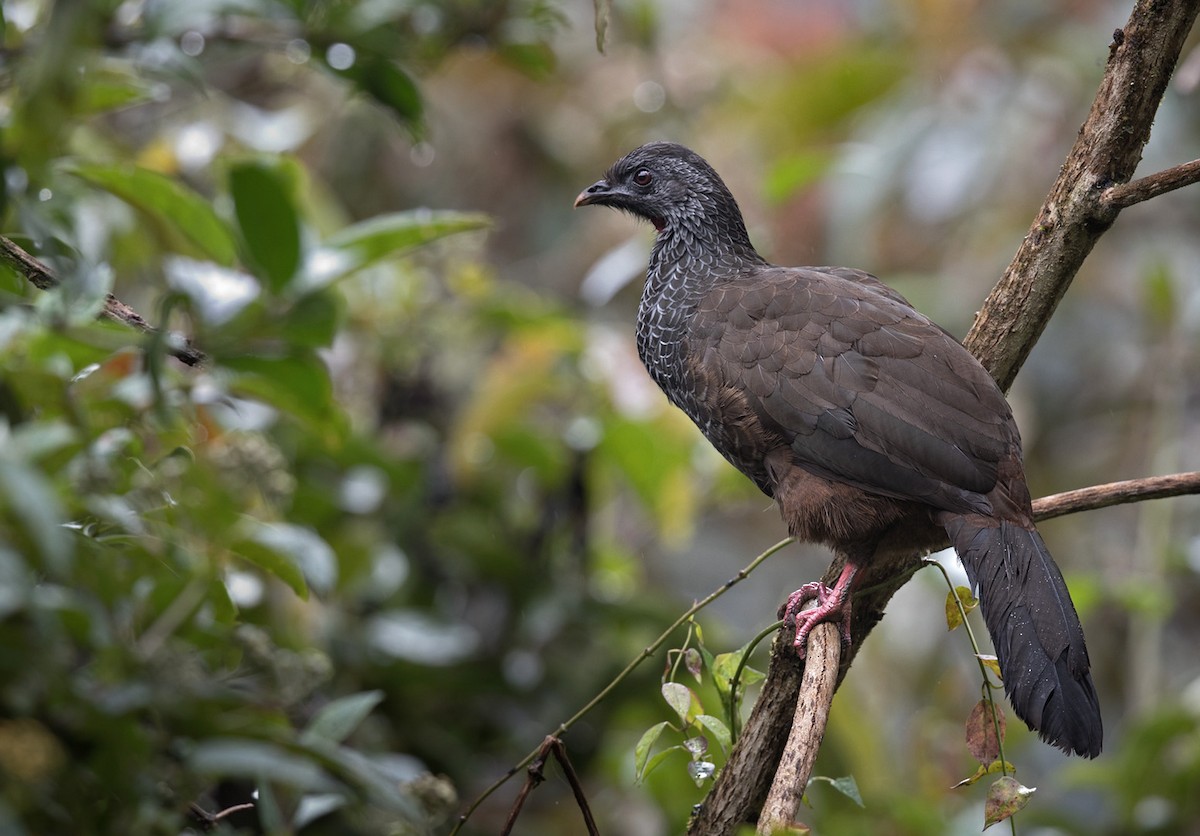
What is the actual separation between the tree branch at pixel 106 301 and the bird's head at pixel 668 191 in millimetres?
2042

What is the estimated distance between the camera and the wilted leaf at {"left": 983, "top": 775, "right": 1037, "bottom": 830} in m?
2.21

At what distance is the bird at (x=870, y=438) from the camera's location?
8.21 feet

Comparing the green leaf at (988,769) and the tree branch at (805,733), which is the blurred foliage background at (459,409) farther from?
the green leaf at (988,769)

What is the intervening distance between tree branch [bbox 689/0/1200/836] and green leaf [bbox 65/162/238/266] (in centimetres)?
155

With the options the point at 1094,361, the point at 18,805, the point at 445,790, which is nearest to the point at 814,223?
the point at 1094,361

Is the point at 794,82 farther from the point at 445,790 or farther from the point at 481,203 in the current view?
the point at 445,790

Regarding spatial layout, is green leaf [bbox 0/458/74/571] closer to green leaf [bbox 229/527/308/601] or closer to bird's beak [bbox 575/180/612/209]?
green leaf [bbox 229/527/308/601]

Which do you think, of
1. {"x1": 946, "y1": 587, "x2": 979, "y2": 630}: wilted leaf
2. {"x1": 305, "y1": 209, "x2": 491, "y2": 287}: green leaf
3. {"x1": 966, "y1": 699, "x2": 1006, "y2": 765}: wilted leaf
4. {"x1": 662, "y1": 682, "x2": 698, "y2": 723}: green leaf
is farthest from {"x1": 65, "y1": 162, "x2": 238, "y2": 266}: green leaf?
{"x1": 966, "y1": 699, "x2": 1006, "y2": 765}: wilted leaf

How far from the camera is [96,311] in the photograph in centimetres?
203

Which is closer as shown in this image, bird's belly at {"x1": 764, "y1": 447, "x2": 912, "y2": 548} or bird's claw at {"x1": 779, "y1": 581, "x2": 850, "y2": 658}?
bird's claw at {"x1": 779, "y1": 581, "x2": 850, "y2": 658}

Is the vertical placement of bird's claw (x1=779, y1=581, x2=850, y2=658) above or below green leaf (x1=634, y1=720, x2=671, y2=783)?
above

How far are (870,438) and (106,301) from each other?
1.73 metres

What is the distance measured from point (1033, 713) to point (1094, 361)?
575 centimetres

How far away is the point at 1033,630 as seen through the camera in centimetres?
250
